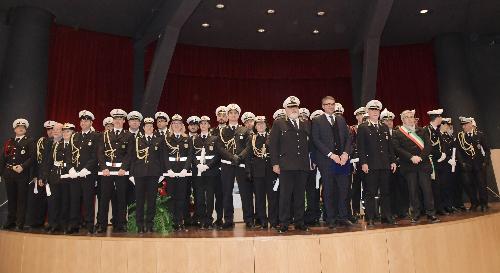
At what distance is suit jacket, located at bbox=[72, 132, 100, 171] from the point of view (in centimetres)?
564

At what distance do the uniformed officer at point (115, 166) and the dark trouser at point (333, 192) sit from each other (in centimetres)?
273

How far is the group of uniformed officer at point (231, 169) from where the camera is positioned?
17.1ft

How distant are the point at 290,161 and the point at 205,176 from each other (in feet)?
5.07

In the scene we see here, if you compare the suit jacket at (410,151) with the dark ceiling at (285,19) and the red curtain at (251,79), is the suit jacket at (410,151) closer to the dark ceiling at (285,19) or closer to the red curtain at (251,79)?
the dark ceiling at (285,19)

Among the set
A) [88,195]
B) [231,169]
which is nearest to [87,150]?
[88,195]

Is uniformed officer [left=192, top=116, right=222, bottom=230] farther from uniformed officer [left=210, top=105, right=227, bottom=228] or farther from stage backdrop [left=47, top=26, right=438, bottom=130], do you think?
stage backdrop [left=47, top=26, right=438, bottom=130]

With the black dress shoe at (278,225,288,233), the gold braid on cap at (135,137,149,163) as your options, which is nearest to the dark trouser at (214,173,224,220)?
the gold braid on cap at (135,137,149,163)

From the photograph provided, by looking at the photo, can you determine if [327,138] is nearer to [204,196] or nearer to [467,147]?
[204,196]

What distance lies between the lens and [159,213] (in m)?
5.59

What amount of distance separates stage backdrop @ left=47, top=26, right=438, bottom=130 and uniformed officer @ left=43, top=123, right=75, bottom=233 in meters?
4.41

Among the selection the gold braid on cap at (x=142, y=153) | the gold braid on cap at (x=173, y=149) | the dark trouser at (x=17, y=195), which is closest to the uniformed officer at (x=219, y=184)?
the gold braid on cap at (x=173, y=149)

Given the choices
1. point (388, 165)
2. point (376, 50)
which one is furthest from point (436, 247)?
point (376, 50)

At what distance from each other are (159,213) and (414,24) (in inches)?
346

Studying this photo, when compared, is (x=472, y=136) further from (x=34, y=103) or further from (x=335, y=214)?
(x=34, y=103)
